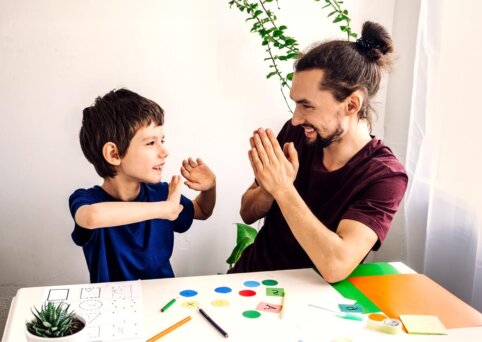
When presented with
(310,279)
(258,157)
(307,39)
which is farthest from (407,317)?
(307,39)

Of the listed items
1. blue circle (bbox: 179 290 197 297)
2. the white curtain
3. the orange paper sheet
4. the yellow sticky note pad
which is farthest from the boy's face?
the white curtain

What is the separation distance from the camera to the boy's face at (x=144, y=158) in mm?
1374

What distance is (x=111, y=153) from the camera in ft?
4.53

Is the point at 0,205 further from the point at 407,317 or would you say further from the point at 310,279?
the point at 407,317

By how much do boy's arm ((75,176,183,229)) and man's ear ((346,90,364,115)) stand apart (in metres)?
0.55

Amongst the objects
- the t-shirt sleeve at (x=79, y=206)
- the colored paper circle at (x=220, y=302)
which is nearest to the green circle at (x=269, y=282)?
the colored paper circle at (x=220, y=302)

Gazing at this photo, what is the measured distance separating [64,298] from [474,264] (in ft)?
3.89

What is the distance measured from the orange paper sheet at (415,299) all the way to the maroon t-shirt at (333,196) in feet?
0.39

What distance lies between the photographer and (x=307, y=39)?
2.18 metres

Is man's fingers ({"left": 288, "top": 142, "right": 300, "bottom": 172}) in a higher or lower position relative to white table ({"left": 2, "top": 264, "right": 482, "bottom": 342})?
higher

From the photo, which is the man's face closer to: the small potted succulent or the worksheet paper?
the worksheet paper

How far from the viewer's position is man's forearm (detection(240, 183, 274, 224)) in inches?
61.7

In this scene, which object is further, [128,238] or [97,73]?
[97,73]

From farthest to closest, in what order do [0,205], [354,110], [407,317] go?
[0,205], [354,110], [407,317]
